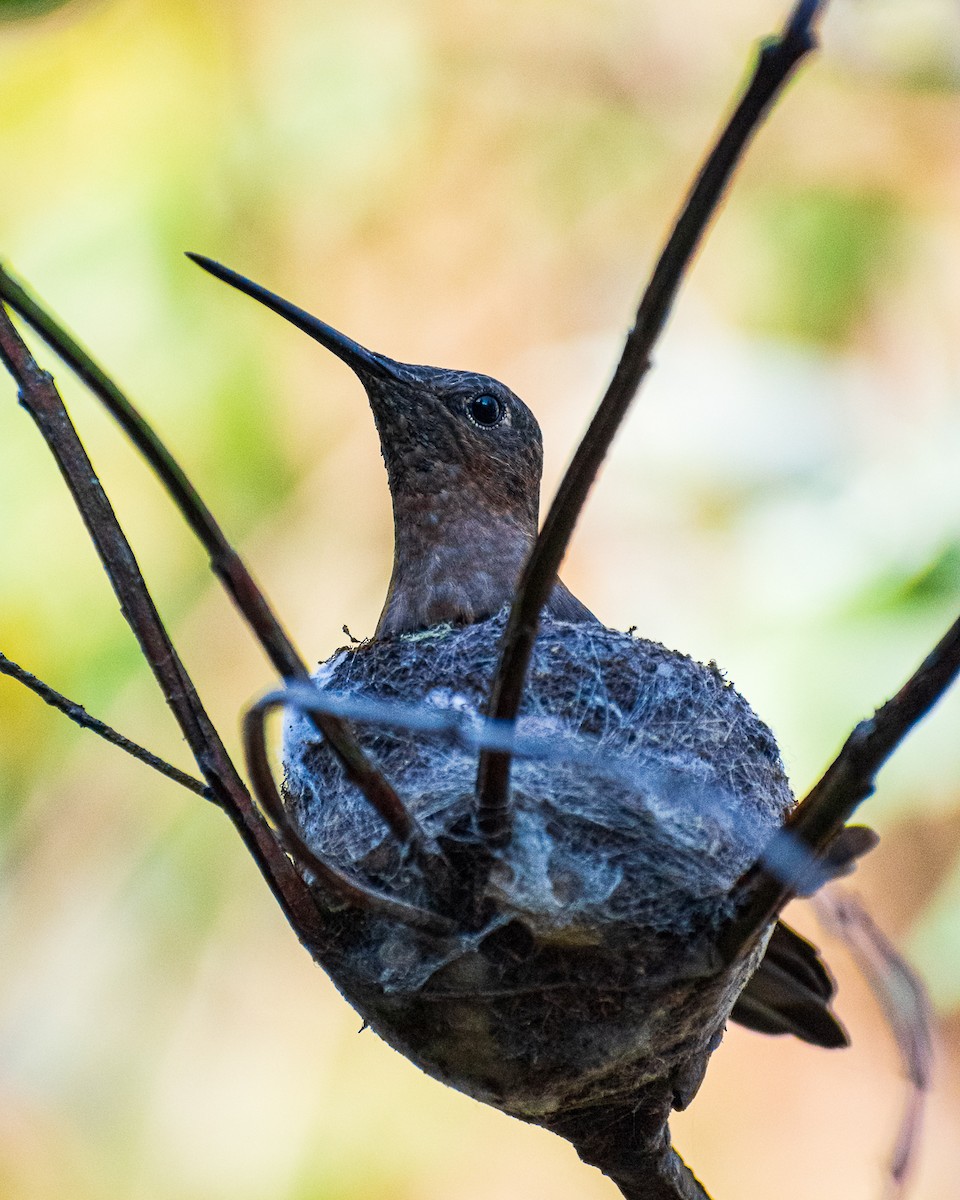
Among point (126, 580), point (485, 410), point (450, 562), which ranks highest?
point (485, 410)

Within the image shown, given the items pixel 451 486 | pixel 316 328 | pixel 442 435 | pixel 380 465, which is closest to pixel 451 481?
pixel 451 486

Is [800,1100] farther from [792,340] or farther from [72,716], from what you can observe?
[72,716]

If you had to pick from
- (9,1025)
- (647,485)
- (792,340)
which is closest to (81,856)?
(9,1025)

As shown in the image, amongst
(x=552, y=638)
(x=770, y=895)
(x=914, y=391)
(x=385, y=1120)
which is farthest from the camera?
(x=914, y=391)

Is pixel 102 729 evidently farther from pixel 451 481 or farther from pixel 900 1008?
pixel 451 481

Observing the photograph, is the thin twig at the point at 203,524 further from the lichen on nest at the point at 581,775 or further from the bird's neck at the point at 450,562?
the bird's neck at the point at 450,562

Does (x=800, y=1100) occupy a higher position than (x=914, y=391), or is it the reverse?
(x=914, y=391)

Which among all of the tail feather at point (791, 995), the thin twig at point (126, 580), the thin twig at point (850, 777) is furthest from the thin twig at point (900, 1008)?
the thin twig at point (126, 580)

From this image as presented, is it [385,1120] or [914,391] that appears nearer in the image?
[385,1120]

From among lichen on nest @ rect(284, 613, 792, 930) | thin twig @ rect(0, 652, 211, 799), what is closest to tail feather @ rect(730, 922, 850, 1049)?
lichen on nest @ rect(284, 613, 792, 930)
